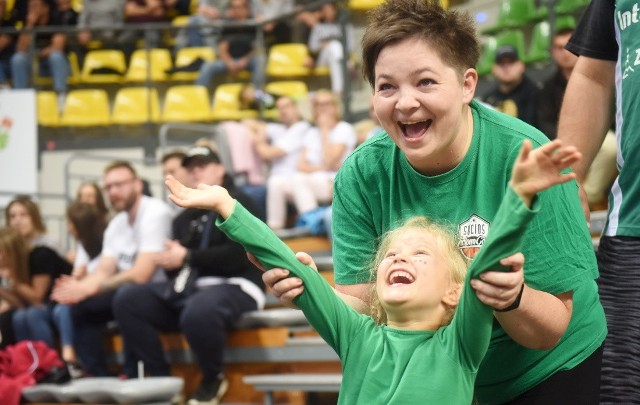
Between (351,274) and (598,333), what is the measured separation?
565 mm

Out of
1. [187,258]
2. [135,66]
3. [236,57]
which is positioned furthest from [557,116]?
[135,66]

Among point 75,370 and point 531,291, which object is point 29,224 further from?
point 531,291

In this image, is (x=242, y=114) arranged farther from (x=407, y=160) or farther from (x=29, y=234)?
(x=407, y=160)

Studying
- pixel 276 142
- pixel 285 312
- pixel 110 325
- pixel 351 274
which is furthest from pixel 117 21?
pixel 351 274

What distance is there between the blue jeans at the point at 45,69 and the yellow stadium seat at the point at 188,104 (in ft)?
4.04

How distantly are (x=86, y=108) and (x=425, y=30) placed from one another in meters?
10.3

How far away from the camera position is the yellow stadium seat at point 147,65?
11.7m

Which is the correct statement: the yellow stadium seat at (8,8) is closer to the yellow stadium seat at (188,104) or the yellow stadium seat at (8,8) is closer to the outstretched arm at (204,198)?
the yellow stadium seat at (188,104)

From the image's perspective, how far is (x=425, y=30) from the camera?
7.16 feet

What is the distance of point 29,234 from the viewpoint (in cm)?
796

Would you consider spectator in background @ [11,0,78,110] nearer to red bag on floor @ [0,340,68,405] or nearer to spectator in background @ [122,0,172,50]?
spectator in background @ [122,0,172,50]

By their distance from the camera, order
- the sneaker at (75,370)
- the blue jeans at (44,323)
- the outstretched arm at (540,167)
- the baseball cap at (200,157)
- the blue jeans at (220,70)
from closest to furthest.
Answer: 1. the outstretched arm at (540,167)
2. the baseball cap at (200,157)
3. the sneaker at (75,370)
4. the blue jeans at (44,323)
5. the blue jeans at (220,70)

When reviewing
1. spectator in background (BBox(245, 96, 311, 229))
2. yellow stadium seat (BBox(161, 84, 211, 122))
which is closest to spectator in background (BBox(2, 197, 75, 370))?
spectator in background (BBox(245, 96, 311, 229))

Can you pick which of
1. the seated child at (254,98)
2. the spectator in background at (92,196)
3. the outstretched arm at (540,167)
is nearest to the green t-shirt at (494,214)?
the outstretched arm at (540,167)
